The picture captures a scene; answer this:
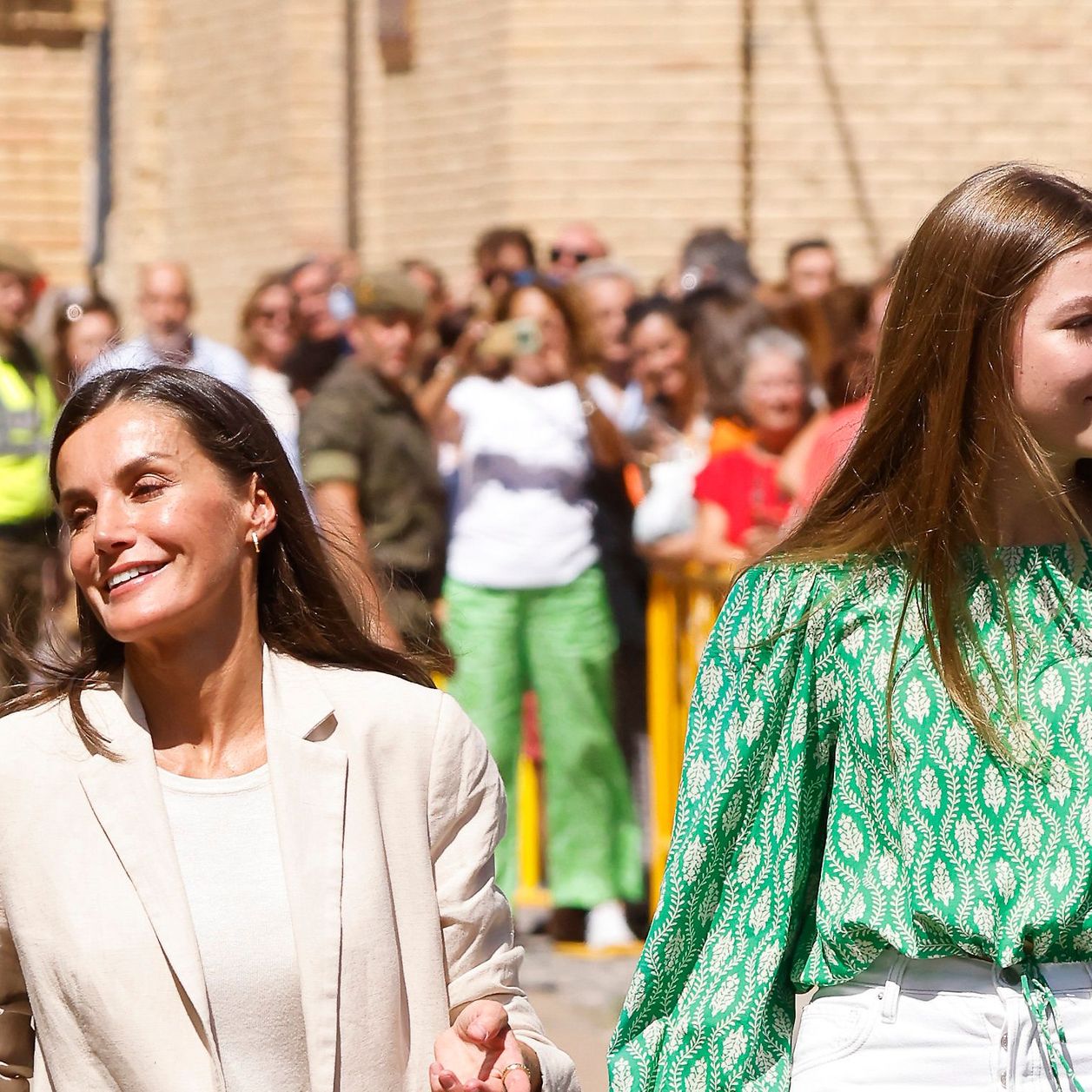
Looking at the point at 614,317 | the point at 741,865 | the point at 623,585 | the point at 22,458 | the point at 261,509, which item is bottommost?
the point at 623,585

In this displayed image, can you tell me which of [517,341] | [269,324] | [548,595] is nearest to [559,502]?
[548,595]

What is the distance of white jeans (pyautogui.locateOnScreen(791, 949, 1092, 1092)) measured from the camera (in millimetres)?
2664

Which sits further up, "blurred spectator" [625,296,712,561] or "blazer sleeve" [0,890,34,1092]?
"blazer sleeve" [0,890,34,1092]

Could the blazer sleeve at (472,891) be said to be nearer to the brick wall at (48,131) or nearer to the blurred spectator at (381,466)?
the blurred spectator at (381,466)

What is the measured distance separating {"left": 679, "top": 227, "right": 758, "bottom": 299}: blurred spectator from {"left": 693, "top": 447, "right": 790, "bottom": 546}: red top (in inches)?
140

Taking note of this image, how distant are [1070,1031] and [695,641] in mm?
5052

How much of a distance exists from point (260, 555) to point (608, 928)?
4.92 metres

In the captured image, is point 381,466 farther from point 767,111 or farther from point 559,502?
point 767,111

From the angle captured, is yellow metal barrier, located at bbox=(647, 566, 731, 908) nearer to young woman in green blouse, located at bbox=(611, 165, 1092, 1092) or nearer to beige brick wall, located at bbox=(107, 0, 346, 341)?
young woman in green blouse, located at bbox=(611, 165, 1092, 1092)

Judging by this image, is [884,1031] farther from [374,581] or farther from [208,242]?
[208,242]

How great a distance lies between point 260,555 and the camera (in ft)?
10.1

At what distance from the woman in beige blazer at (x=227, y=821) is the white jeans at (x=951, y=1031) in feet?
1.32

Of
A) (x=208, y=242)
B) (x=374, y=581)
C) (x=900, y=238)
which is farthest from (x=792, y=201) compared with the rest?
(x=374, y=581)

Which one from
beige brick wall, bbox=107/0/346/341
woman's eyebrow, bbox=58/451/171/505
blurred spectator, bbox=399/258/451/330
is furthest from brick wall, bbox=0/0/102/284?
woman's eyebrow, bbox=58/451/171/505
